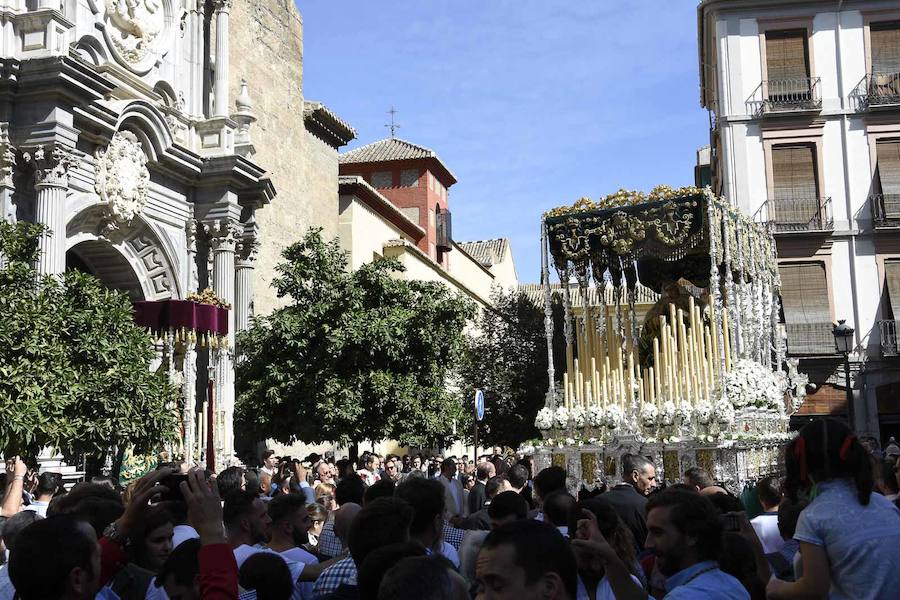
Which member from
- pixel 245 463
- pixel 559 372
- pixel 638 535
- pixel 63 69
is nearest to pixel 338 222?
pixel 559 372

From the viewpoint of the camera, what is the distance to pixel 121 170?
19359 mm

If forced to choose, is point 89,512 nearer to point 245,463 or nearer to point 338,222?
point 245,463

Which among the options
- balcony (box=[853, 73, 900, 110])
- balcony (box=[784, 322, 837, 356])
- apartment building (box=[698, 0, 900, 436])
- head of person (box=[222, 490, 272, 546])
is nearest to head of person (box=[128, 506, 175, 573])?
head of person (box=[222, 490, 272, 546])

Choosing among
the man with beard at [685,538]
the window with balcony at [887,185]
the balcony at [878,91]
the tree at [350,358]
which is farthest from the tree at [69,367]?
the balcony at [878,91]

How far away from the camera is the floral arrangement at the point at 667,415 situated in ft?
49.4

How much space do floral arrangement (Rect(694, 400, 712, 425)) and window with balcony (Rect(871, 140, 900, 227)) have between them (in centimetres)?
1406

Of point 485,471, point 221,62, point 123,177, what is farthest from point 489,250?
point 485,471

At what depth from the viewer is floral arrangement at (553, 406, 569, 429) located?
16.1 metres

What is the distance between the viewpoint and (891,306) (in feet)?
86.0

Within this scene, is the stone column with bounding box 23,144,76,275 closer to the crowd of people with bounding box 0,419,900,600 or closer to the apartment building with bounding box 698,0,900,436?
the crowd of people with bounding box 0,419,900,600

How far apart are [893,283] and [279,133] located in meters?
18.1

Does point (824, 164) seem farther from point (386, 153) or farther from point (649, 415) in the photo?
point (386, 153)

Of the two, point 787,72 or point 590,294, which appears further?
point 787,72

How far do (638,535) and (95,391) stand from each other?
32.5ft
